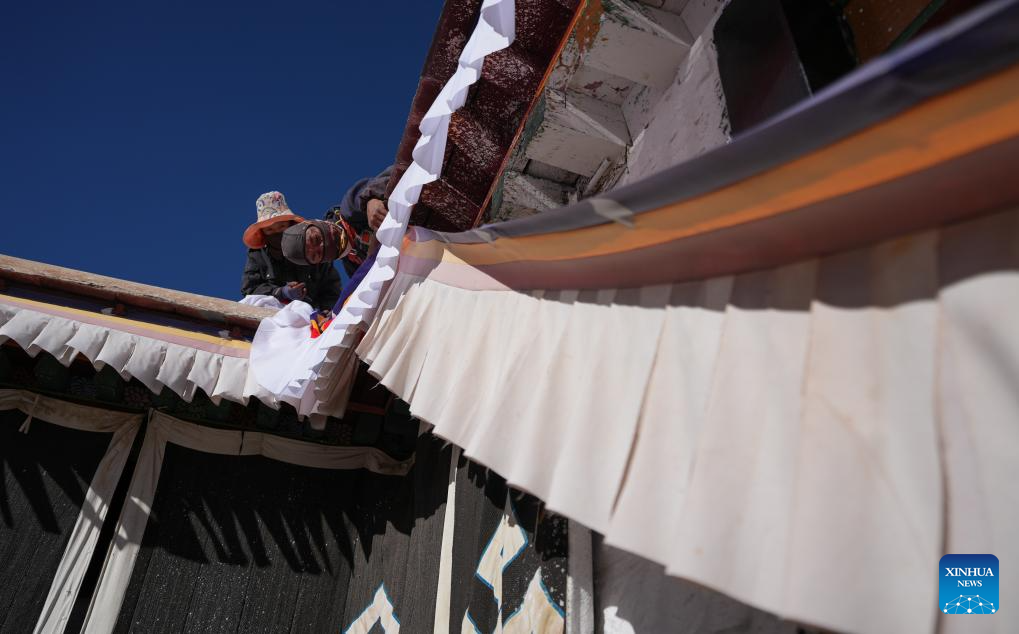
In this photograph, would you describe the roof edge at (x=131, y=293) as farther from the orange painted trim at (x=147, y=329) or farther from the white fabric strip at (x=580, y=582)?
the white fabric strip at (x=580, y=582)

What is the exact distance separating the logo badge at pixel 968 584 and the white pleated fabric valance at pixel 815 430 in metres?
0.01

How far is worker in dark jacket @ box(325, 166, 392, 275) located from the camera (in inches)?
138

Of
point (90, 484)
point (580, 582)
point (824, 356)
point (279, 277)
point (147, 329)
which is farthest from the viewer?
point (279, 277)

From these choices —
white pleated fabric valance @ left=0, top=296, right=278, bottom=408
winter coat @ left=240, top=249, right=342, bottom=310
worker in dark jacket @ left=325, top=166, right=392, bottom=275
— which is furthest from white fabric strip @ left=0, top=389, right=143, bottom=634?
worker in dark jacket @ left=325, top=166, right=392, bottom=275

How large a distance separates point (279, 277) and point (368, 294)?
321 centimetres

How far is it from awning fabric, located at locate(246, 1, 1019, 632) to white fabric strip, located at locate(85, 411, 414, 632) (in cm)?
308

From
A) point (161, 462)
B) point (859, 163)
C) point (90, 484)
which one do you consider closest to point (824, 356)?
point (859, 163)

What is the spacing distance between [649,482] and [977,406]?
427mm

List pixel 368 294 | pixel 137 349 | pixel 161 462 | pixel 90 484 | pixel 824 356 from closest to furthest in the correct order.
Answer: pixel 824 356, pixel 368 294, pixel 137 349, pixel 90 484, pixel 161 462

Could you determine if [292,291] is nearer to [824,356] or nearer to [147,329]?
[147,329]

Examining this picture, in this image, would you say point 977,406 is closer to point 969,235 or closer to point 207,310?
point 969,235

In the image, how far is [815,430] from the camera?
0.68 meters

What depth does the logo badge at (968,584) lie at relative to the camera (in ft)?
1.91

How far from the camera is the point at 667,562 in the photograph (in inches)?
30.4
